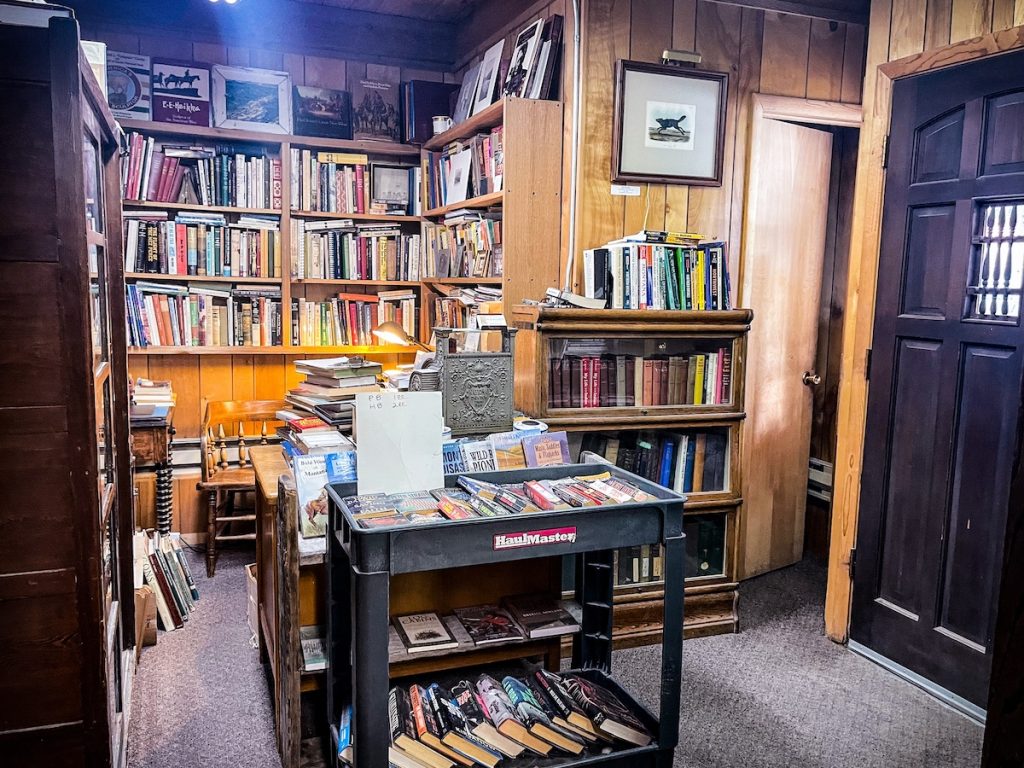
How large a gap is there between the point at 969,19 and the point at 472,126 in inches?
77.9

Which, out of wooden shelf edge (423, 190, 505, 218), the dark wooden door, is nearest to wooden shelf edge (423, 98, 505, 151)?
wooden shelf edge (423, 190, 505, 218)

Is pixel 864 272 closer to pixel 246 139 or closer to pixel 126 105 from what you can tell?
pixel 246 139

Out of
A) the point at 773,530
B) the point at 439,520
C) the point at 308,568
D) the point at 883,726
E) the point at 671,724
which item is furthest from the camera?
the point at 773,530

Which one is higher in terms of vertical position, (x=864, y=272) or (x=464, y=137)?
(x=464, y=137)

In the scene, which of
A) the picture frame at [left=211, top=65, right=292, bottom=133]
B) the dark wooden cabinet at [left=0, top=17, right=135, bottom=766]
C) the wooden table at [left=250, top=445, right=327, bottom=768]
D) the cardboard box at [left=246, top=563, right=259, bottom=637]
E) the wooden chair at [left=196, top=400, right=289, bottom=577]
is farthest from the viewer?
the picture frame at [left=211, top=65, right=292, bottom=133]

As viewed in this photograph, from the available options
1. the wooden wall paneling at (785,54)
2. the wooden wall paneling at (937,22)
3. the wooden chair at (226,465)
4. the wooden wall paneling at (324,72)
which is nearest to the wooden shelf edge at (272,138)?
the wooden wall paneling at (324,72)

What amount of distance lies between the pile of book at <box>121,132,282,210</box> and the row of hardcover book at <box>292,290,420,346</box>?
58 cm

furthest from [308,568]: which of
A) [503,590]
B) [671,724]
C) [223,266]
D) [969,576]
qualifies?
[223,266]

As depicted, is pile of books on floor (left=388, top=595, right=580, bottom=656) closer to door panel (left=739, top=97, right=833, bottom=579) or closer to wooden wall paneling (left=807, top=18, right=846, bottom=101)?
door panel (left=739, top=97, right=833, bottom=579)

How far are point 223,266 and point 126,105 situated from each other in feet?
2.95

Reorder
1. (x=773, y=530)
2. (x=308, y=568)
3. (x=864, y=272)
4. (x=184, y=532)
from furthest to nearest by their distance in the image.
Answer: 1. (x=184, y=532)
2. (x=773, y=530)
3. (x=864, y=272)
4. (x=308, y=568)

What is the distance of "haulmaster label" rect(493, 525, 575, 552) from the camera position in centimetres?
191

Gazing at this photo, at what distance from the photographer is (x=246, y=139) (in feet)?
13.9

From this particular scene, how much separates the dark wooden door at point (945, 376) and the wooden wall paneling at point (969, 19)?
0.41ft
